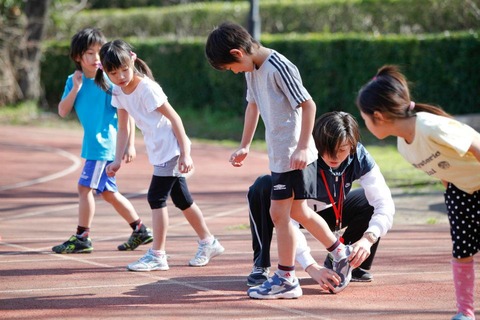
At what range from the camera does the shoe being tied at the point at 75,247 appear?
745 cm

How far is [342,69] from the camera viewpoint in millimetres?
21359

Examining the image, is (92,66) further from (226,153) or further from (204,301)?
(226,153)

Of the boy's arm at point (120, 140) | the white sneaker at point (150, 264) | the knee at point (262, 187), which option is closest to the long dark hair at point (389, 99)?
the knee at point (262, 187)

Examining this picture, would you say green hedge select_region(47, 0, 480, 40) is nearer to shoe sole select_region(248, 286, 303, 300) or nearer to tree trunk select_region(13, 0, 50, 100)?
tree trunk select_region(13, 0, 50, 100)

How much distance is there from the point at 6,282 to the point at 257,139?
1363 cm

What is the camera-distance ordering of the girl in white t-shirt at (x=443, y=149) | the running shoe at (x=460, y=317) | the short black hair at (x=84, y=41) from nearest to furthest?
the girl in white t-shirt at (x=443, y=149) < the running shoe at (x=460, y=317) < the short black hair at (x=84, y=41)

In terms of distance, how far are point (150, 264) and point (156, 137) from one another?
0.95 metres

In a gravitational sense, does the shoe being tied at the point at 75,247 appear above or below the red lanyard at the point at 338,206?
below

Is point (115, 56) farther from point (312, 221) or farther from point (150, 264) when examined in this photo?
point (312, 221)

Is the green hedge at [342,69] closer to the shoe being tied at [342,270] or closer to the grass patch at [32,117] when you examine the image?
the grass patch at [32,117]

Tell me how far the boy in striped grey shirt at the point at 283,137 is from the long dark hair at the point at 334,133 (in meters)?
0.21

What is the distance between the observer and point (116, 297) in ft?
18.7

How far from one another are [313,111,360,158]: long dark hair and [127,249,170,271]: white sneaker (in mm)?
1582

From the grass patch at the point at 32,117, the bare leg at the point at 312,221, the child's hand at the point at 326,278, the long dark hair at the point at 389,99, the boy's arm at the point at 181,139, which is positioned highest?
the long dark hair at the point at 389,99
